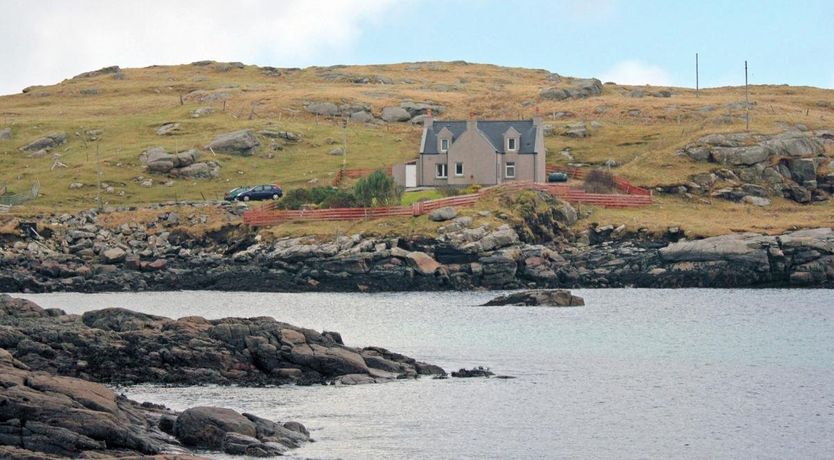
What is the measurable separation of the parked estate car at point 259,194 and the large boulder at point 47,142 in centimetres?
3556

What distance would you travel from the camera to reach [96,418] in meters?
37.6

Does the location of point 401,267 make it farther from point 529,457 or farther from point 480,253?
point 529,457

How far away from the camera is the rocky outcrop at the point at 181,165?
13200 cm

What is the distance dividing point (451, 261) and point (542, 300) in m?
14.3

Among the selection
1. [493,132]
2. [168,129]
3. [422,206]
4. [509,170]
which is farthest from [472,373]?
[168,129]

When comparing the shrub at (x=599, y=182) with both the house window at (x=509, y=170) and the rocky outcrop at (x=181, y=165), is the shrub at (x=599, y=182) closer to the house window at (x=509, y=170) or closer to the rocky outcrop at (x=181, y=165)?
the house window at (x=509, y=170)

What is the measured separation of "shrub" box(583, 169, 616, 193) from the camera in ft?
387

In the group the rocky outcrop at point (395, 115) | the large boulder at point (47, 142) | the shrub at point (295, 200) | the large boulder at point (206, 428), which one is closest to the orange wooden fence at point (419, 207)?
the shrub at point (295, 200)

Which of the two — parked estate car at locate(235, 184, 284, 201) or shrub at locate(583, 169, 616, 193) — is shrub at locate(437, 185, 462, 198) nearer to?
shrub at locate(583, 169, 616, 193)

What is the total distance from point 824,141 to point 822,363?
7066 cm

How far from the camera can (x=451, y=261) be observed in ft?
324

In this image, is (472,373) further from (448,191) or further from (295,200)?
(448,191)

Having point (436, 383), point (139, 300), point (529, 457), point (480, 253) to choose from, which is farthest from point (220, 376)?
point (480, 253)

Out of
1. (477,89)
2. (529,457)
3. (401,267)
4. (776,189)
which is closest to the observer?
(529,457)
